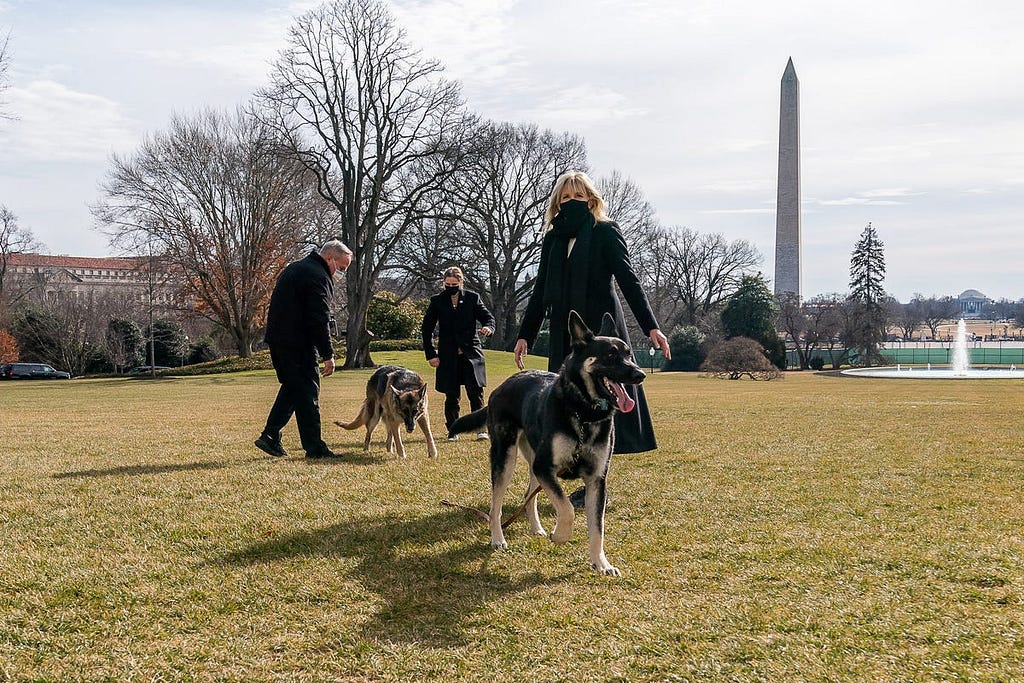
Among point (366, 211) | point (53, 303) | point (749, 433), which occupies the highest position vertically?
point (366, 211)

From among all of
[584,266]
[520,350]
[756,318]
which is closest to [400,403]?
[520,350]

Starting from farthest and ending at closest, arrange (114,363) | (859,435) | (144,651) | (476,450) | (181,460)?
(114,363) → (859,435) → (476,450) → (181,460) → (144,651)

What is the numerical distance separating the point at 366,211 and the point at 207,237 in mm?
8888

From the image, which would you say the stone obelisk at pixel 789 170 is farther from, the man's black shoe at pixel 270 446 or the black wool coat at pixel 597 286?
the black wool coat at pixel 597 286

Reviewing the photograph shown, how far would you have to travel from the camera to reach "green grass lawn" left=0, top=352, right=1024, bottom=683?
359 cm

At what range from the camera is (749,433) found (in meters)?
13.0

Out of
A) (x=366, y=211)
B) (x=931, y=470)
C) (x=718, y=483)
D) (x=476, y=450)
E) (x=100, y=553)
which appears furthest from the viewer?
(x=366, y=211)

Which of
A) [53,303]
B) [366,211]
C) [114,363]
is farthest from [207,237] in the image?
[53,303]

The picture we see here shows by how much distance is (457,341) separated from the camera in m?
11.7

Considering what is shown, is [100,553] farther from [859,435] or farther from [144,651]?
[859,435]

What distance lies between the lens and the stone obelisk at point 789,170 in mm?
59188

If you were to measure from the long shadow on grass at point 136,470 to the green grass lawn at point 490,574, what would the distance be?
0.06 meters

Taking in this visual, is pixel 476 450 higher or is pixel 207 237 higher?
pixel 207 237

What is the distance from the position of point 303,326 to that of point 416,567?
4.86 m
